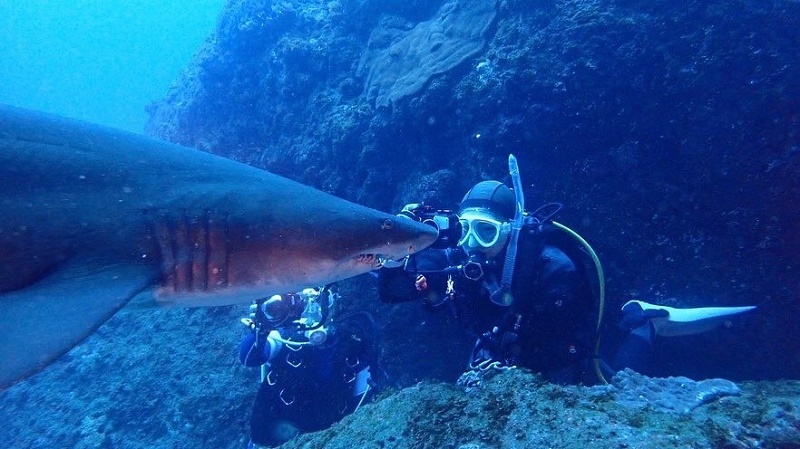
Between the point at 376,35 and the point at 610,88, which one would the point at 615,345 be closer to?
the point at 610,88

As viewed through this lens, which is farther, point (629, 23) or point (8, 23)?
point (8, 23)

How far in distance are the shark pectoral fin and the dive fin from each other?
218 inches

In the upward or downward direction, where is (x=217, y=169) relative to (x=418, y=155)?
downward

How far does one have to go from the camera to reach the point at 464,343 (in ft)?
20.7

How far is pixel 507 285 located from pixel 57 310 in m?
3.60

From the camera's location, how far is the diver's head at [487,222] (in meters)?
4.38

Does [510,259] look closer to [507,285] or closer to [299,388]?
[507,285]

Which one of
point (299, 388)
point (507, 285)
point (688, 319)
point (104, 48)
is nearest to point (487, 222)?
point (507, 285)

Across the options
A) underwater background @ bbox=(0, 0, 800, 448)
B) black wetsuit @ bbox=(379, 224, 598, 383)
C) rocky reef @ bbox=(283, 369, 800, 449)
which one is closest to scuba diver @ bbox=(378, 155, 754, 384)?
black wetsuit @ bbox=(379, 224, 598, 383)

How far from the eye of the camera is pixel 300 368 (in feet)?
17.7

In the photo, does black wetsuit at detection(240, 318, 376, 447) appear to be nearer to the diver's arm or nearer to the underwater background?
the diver's arm

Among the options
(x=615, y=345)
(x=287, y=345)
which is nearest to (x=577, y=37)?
(x=615, y=345)

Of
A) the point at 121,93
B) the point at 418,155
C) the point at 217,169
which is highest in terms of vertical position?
the point at 121,93

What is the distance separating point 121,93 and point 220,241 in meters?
110
